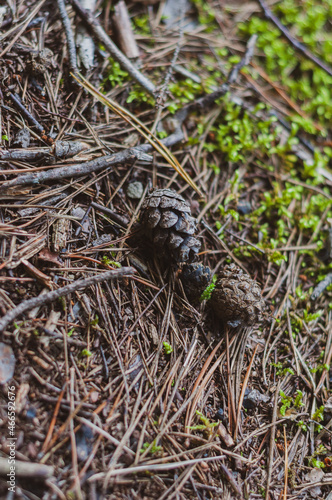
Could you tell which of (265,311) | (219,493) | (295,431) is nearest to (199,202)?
(265,311)

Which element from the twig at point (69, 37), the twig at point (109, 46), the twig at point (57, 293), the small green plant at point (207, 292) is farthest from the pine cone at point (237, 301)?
the twig at point (69, 37)

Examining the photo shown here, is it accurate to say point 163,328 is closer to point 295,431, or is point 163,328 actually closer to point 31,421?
point 31,421

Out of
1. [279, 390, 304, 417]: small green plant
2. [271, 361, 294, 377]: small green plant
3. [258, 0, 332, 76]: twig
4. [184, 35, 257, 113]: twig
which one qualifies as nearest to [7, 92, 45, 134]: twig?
[184, 35, 257, 113]: twig

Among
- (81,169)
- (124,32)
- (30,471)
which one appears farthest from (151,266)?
(124,32)

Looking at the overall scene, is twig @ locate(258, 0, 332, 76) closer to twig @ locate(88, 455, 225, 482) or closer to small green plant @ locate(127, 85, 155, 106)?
small green plant @ locate(127, 85, 155, 106)

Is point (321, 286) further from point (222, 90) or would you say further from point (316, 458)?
point (222, 90)

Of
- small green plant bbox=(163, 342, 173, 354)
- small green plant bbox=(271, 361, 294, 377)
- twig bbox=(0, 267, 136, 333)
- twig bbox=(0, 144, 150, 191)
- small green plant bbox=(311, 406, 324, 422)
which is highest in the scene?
twig bbox=(0, 144, 150, 191)

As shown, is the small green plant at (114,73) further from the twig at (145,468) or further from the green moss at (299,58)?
the twig at (145,468)
